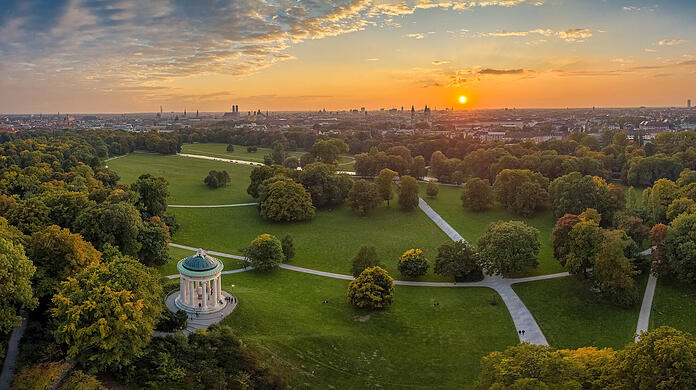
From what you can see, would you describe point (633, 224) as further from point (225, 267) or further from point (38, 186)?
point (38, 186)

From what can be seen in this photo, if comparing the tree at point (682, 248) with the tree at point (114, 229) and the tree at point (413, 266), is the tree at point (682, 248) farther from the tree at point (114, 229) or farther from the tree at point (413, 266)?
the tree at point (114, 229)

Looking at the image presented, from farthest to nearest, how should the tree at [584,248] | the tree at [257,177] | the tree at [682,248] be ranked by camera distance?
the tree at [257,177] < the tree at [584,248] < the tree at [682,248]

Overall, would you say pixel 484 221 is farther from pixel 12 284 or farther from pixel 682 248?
pixel 12 284

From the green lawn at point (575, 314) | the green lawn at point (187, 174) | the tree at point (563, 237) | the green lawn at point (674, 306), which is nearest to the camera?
the green lawn at point (575, 314)

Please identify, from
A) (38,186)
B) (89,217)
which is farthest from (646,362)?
(38,186)

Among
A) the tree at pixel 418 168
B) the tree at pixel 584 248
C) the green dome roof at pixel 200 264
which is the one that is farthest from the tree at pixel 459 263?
the tree at pixel 418 168

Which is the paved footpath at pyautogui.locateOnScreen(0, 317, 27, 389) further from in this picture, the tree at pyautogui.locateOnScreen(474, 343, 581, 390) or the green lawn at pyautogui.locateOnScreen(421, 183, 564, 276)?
the green lawn at pyautogui.locateOnScreen(421, 183, 564, 276)
